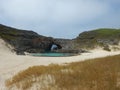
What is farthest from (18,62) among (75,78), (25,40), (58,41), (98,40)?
(58,41)

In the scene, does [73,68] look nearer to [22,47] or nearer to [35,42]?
[22,47]

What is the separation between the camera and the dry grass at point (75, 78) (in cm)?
1563

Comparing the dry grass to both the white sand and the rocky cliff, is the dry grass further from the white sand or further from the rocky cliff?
the rocky cliff

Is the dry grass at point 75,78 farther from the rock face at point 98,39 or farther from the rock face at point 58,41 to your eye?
the rock face at point 98,39

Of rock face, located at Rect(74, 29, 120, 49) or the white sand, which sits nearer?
the white sand

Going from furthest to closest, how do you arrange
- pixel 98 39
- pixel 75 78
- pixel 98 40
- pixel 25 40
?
pixel 98 39 → pixel 98 40 → pixel 25 40 → pixel 75 78

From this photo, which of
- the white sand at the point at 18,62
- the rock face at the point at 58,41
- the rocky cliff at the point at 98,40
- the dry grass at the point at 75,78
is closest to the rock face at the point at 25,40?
the rock face at the point at 58,41

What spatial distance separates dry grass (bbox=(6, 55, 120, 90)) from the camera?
15.6m

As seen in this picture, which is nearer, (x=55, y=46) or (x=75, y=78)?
(x=75, y=78)

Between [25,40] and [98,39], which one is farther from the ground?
[25,40]

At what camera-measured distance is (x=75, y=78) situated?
1708cm

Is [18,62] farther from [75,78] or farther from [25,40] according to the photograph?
[25,40]

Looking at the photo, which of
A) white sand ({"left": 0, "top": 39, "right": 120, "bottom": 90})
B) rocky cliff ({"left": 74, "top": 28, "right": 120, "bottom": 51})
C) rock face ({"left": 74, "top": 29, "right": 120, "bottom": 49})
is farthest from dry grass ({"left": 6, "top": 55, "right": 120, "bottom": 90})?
rock face ({"left": 74, "top": 29, "right": 120, "bottom": 49})

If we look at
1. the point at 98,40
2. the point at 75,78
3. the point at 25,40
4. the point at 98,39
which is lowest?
the point at 75,78
